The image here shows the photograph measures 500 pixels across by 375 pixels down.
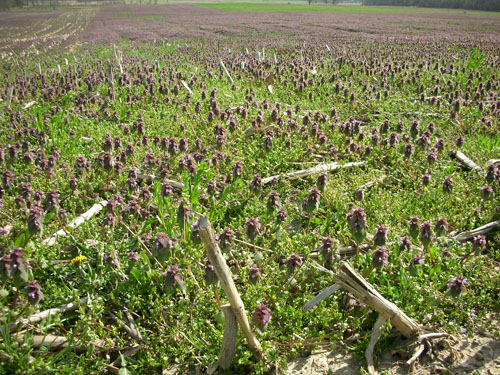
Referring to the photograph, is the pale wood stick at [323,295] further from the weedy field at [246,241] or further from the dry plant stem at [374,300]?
the dry plant stem at [374,300]

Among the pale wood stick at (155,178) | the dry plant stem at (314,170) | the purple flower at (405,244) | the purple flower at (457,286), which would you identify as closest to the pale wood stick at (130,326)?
the pale wood stick at (155,178)

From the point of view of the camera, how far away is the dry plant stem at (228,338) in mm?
2615

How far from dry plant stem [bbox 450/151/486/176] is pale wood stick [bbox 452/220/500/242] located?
1443mm

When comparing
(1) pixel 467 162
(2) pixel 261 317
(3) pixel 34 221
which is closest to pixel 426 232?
(2) pixel 261 317

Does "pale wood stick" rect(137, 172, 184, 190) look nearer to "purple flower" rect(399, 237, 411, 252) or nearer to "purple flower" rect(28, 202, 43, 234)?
"purple flower" rect(28, 202, 43, 234)

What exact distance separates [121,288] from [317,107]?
7482mm

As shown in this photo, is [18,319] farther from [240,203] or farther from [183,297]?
[240,203]

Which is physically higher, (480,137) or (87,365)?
(480,137)

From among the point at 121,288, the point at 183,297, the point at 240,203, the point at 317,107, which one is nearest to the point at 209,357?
the point at 183,297

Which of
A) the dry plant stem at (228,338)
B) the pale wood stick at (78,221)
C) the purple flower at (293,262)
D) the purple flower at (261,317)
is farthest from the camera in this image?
the pale wood stick at (78,221)

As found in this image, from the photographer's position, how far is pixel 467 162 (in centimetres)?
605

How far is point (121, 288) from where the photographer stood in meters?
3.58

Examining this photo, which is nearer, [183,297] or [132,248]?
[183,297]

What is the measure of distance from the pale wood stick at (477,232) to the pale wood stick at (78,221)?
4472mm
